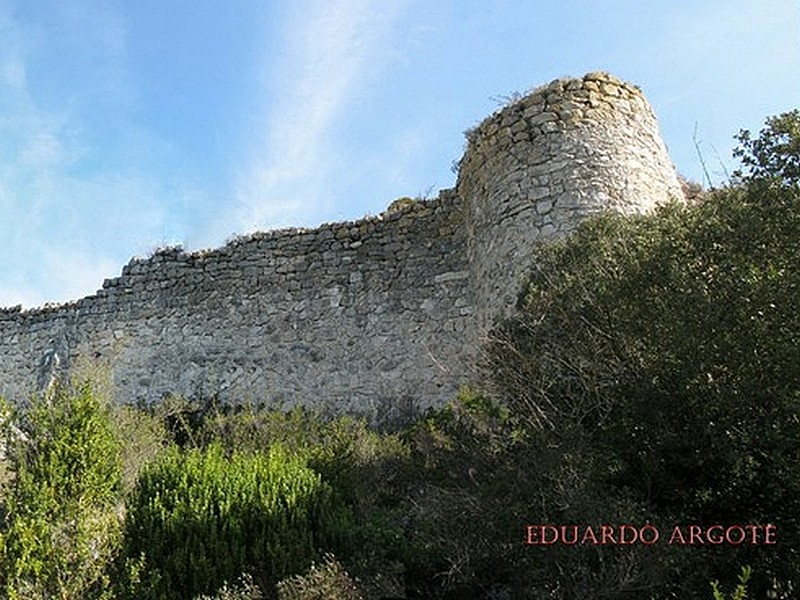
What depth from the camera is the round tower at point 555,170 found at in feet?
28.9

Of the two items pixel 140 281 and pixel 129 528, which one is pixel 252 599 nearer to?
pixel 129 528

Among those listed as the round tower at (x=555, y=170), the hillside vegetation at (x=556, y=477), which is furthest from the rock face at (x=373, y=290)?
the hillside vegetation at (x=556, y=477)

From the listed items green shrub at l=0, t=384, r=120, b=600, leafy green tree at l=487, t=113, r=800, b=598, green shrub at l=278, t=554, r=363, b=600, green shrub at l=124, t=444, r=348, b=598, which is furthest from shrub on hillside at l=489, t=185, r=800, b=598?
green shrub at l=0, t=384, r=120, b=600

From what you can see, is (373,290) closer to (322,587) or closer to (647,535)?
(322,587)

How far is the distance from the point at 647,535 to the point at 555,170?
222 inches

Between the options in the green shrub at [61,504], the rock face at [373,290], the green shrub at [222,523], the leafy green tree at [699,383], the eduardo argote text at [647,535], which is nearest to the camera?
the eduardo argote text at [647,535]

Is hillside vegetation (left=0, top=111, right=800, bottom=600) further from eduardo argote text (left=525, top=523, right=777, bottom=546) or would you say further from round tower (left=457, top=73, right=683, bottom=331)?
round tower (left=457, top=73, right=683, bottom=331)

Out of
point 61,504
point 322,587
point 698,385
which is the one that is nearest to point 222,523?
point 61,504

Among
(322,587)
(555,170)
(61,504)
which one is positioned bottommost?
(322,587)

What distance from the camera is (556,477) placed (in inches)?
180

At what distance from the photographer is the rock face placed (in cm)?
912

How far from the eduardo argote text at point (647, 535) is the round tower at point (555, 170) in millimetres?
4361

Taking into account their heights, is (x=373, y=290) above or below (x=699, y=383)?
above

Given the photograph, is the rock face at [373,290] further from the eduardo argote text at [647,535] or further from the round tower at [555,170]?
the eduardo argote text at [647,535]
